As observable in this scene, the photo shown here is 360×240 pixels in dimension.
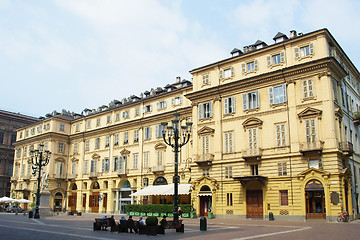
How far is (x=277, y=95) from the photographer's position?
3575cm

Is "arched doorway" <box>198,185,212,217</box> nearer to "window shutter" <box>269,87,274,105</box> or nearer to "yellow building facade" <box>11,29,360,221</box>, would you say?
"yellow building facade" <box>11,29,360,221</box>

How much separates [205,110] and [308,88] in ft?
39.6

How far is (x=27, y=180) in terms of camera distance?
66.0 m

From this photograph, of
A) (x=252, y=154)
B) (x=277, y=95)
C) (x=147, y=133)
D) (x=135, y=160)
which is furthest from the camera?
(x=135, y=160)

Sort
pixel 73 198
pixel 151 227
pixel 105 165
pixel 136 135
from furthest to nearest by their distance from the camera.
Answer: pixel 73 198 < pixel 105 165 < pixel 136 135 < pixel 151 227

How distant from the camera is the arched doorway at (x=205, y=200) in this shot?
38.9 m

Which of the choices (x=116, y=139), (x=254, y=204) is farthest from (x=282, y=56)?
(x=116, y=139)

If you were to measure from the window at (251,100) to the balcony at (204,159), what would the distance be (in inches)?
255

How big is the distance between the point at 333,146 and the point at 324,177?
2814 millimetres

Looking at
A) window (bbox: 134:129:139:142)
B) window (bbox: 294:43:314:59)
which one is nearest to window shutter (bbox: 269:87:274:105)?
window (bbox: 294:43:314:59)

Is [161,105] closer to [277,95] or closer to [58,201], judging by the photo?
[277,95]

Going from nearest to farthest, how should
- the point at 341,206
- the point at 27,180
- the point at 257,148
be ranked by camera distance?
the point at 341,206, the point at 257,148, the point at 27,180

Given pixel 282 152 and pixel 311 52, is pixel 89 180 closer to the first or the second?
pixel 282 152

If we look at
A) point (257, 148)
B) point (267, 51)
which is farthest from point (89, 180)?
A: point (267, 51)
